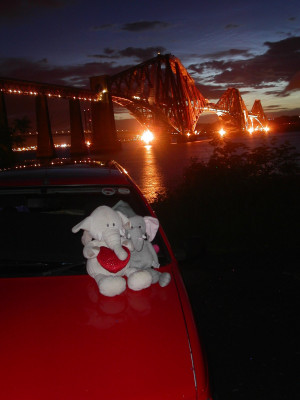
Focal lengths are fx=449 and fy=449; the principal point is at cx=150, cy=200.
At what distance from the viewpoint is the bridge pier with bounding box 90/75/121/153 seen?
92.6m

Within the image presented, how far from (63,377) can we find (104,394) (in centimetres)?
18

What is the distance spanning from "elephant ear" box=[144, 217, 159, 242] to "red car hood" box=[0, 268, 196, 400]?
427 mm

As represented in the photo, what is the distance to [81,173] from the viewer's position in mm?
3348

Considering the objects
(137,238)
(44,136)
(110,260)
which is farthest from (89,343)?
(44,136)

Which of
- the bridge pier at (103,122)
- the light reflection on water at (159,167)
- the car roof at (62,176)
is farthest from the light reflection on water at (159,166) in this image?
the car roof at (62,176)

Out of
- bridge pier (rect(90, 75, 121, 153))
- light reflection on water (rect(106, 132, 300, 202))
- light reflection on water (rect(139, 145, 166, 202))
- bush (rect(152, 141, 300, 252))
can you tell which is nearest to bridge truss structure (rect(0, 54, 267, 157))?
bridge pier (rect(90, 75, 121, 153))

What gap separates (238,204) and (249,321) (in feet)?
15.5

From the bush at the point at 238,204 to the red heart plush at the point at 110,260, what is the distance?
498 cm

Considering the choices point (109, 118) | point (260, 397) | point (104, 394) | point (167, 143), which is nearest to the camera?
point (104, 394)

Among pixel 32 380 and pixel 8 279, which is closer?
pixel 32 380

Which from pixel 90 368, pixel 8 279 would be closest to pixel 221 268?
pixel 8 279

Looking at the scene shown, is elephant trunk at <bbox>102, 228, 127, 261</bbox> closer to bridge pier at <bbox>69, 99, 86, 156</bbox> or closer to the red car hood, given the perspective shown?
the red car hood

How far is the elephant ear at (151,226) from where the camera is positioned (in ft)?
9.04

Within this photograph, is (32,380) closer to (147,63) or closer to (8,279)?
(8,279)
